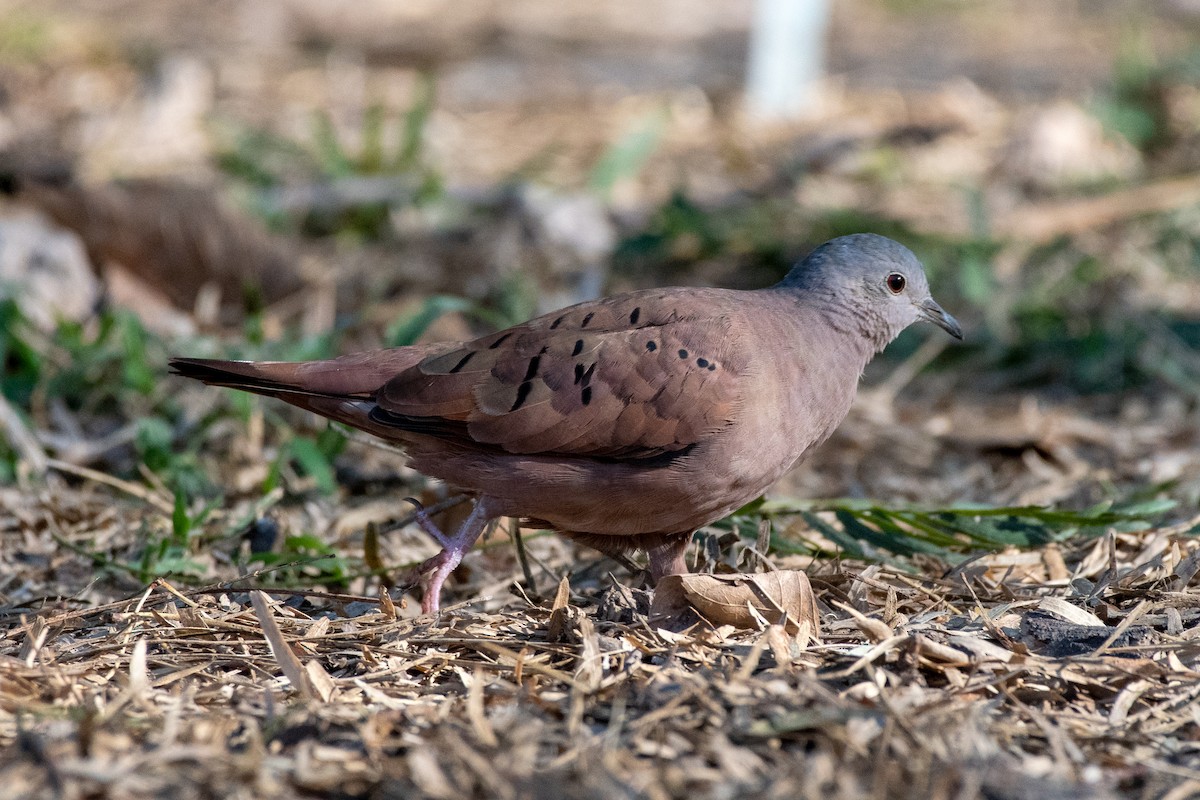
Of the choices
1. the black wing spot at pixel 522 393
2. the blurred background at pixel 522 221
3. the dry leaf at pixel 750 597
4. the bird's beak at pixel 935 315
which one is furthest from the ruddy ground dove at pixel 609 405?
the blurred background at pixel 522 221

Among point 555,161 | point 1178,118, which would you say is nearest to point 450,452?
point 555,161

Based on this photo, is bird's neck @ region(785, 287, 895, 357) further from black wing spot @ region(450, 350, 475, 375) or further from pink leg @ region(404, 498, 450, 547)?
pink leg @ region(404, 498, 450, 547)

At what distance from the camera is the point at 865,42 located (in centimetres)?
1093

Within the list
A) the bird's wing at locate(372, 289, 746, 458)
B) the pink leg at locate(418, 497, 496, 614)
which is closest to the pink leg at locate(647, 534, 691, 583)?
the bird's wing at locate(372, 289, 746, 458)

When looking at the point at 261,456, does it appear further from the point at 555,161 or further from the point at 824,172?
the point at 824,172

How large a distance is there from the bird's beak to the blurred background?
91 centimetres

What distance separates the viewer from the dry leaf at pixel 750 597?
3.26 m

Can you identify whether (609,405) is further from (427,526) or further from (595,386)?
(427,526)

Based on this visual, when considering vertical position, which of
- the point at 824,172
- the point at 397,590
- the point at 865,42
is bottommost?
the point at 397,590

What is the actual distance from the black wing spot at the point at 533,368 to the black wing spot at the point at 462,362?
0.20 metres

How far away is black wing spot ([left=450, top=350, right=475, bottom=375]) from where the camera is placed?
3619mm

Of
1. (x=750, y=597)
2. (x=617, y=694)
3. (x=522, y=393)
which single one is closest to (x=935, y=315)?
(x=750, y=597)

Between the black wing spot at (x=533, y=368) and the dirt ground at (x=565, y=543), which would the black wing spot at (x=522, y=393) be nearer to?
the black wing spot at (x=533, y=368)

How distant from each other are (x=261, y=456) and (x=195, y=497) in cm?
42
